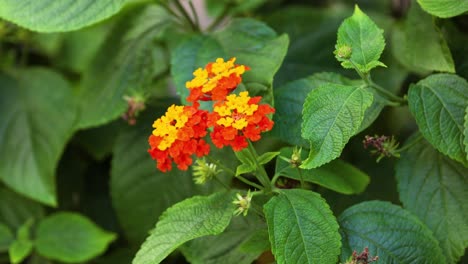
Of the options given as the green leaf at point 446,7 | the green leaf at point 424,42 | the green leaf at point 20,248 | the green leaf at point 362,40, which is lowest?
the green leaf at point 20,248

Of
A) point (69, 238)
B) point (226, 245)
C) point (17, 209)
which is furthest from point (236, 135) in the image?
point (17, 209)

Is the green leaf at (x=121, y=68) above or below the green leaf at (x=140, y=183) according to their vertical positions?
above

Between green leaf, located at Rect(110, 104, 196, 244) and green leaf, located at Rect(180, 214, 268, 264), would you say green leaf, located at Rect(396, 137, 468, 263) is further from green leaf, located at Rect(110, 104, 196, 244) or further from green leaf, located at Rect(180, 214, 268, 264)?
green leaf, located at Rect(110, 104, 196, 244)

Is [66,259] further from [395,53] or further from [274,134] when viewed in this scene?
[395,53]

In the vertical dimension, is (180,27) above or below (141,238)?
above

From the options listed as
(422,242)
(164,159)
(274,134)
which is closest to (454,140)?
(422,242)

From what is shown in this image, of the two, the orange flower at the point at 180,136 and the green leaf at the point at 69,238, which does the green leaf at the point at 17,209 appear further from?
the orange flower at the point at 180,136

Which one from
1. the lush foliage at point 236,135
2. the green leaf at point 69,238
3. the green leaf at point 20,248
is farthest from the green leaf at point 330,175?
the green leaf at point 20,248
